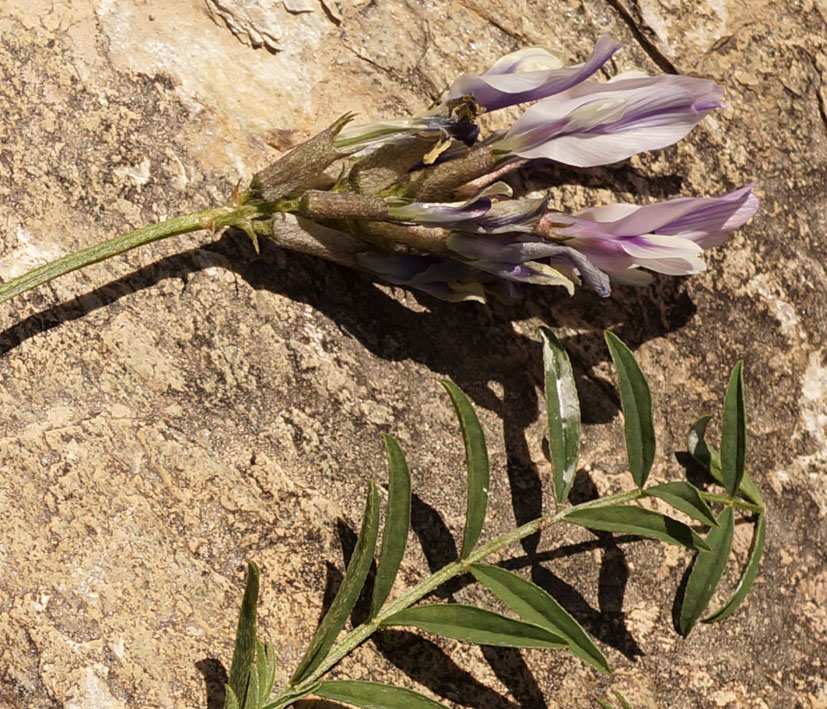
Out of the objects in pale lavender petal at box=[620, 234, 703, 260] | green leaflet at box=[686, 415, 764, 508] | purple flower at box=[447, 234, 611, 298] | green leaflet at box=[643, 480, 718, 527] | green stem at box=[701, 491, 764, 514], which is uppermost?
pale lavender petal at box=[620, 234, 703, 260]

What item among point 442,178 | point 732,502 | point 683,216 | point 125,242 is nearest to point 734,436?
point 732,502

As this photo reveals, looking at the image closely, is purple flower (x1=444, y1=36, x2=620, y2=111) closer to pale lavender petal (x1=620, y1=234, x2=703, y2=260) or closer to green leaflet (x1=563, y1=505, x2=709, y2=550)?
pale lavender petal (x1=620, y1=234, x2=703, y2=260)

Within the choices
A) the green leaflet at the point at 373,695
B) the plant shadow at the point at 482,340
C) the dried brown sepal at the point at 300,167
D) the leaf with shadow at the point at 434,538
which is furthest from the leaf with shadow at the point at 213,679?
the dried brown sepal at the point at 300,167

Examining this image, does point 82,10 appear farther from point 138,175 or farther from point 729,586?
point 729,586

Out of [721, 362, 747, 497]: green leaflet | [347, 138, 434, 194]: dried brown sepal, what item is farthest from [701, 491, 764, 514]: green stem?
[347, 138, 434, 194]: dried brown sepal

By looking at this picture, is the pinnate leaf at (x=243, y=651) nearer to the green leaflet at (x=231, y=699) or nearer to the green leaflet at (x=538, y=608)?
the green leaflet at (x=231, y=699)

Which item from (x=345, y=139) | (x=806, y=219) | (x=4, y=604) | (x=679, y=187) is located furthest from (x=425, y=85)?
(x=4, y=604)

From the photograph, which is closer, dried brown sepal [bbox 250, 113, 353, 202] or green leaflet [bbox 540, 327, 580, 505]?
dried brown sepal [bbox 250, 113, 353, 202]
